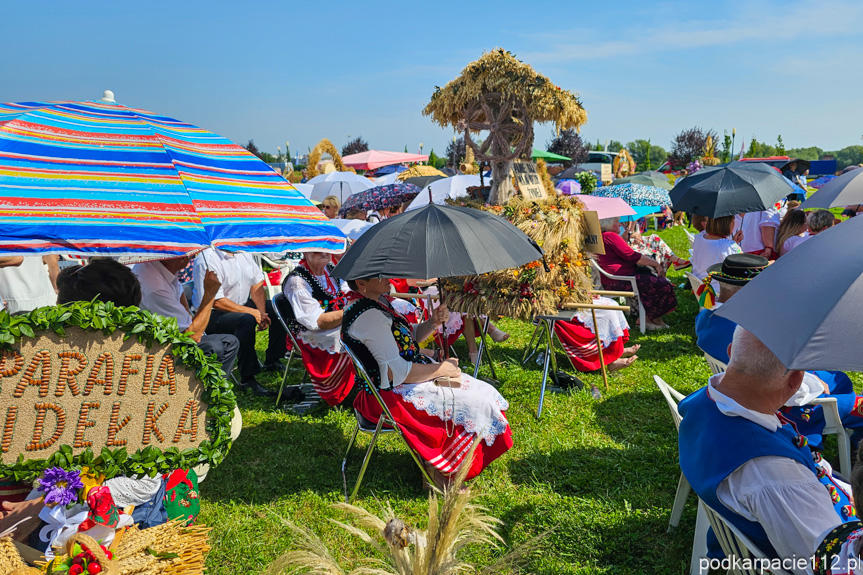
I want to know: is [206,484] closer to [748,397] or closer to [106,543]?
[106,543]

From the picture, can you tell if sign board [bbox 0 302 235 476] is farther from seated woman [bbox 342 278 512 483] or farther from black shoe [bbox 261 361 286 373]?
black shoe [bbox 261 361 286 373]

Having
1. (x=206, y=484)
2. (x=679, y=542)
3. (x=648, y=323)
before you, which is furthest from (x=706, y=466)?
(x=648, y=323)

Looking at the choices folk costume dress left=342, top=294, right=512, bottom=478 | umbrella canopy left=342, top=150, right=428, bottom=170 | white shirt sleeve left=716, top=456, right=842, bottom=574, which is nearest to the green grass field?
folk costume dress left=342, top=294, right=512, bottom=478

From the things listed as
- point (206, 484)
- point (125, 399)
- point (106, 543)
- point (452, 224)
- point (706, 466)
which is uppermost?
point (452, 224)

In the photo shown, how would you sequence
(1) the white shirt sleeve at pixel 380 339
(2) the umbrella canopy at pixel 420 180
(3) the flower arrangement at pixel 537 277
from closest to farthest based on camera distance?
1. (1) the white shirt sleeve at pixel 380 339
2. (3) the flower arrangement at pixel 537 277
3. (2) the umbrella canopy at pixel 420 180

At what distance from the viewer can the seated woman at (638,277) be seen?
6926 mm

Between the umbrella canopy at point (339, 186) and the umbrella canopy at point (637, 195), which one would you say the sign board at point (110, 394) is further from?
the umbrella canopy at point (339, 186)

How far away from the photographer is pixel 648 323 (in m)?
7.11


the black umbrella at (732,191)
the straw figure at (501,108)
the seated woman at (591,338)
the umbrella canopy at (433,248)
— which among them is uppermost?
A: the straw figure at (501,108)

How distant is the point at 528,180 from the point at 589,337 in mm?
1726

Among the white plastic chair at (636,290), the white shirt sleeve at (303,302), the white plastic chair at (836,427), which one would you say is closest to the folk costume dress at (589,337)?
the white plastic chair at (636,290)

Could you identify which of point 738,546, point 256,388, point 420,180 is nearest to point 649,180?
point 420,180

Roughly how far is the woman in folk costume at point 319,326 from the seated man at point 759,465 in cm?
318

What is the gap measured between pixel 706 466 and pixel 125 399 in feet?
6.81
